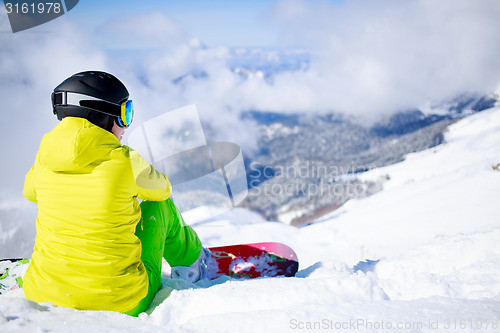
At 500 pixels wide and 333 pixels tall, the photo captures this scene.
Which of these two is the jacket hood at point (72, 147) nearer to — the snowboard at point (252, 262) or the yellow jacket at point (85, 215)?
the yellow jacket at point (85, 215)

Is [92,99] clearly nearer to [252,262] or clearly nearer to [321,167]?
[252,262]

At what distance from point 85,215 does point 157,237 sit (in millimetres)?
538

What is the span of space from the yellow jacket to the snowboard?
1.25 m

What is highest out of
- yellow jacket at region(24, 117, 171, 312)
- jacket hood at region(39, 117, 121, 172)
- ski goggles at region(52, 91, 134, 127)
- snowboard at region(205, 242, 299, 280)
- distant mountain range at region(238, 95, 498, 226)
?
ski goggles at region(52, 91, 134, 127)

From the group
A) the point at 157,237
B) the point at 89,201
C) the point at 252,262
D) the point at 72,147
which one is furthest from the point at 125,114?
the point at 252,262

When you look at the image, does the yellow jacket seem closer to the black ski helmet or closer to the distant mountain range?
the black ski helmet

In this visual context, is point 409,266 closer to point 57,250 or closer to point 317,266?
point 317,266

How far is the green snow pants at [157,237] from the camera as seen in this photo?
1925 millimetres

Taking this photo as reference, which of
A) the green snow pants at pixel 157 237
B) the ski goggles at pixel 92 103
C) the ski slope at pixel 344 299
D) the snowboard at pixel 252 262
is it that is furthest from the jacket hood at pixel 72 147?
the snowboard at pixel 252 262

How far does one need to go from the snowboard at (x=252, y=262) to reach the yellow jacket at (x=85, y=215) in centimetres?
125

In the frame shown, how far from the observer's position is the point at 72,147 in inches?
58.1

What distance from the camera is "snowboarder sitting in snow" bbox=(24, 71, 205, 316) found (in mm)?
1539

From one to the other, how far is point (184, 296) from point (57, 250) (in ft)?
2.44

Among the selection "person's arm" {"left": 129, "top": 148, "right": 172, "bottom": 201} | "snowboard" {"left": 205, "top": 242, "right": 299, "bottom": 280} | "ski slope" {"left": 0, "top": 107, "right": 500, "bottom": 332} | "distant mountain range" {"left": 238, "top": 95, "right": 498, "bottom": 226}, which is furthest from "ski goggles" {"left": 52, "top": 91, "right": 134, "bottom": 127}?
"distant mountain range" {"left": 238, "top": 95, "right": 498, "bottom": 226}
